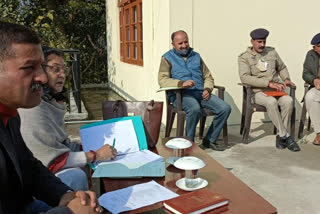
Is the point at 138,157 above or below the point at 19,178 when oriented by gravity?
below

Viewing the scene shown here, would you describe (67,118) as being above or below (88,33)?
below

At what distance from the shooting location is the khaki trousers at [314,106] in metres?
4.30

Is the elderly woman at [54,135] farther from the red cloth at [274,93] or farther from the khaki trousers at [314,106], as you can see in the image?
the khaki trousers at [314,106]

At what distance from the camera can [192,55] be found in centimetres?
437

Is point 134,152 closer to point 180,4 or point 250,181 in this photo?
point 250,181

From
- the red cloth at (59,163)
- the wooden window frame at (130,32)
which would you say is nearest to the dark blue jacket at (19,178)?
the red cloth at (59,163)

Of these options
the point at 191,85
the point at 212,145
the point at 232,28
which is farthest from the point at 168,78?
the point at 232,28

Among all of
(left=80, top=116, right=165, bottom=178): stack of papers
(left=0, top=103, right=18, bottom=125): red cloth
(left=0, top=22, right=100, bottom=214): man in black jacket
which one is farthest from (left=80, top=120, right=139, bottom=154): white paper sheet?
(left=0, top=103, right=18, bottom=125): red cloth

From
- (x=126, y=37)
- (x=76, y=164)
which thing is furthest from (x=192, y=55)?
(x=126, y=37)

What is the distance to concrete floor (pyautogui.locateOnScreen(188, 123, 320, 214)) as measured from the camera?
9.20 feet

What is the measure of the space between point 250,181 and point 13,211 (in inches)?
92.3

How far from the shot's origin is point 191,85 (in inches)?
156

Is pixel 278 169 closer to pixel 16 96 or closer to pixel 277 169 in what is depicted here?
pixel 277 169

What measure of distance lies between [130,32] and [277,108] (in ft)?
14.8
